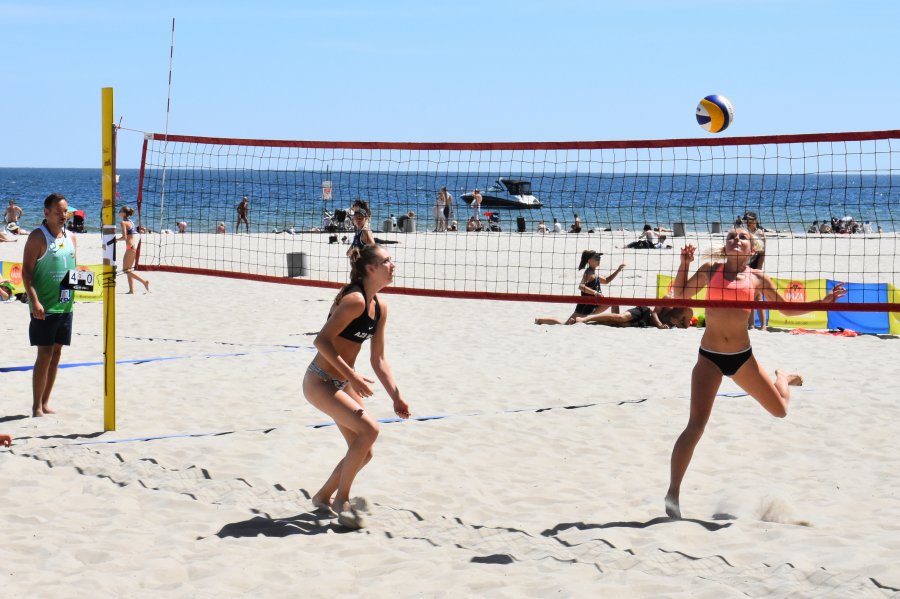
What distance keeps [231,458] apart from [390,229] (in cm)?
2244

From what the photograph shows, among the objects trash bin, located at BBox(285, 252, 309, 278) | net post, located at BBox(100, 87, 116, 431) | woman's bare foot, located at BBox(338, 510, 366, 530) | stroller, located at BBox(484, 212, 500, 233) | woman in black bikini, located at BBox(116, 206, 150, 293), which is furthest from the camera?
stroller, located at BBox(484, 212, 500, 233)

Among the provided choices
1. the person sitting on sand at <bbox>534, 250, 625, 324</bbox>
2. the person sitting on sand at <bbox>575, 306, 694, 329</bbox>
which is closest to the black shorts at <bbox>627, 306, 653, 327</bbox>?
the person sitting on sand at <bbox>575, 306, 694, 329</bbox>

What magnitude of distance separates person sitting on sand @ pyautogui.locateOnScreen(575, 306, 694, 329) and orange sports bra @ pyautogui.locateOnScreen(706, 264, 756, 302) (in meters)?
6.56

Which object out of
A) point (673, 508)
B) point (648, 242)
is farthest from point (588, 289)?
point (648, 242)

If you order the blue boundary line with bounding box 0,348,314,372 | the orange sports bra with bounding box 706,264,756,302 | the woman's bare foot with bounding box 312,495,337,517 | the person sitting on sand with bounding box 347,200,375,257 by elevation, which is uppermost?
the person sitting on sand with bounding box 347,200,375,257

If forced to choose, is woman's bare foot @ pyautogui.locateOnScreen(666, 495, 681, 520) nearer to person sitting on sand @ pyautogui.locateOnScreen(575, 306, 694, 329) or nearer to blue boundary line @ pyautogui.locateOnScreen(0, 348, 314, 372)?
blue boundary line @ pyautogui.locateOnScreen(0, 348, 314, 372)

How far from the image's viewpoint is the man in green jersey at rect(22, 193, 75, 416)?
259 inches

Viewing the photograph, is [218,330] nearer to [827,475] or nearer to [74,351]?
[74,351]

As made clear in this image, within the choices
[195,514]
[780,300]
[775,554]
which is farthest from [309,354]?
[775,554]

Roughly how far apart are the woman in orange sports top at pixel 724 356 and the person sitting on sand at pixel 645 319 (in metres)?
6.53

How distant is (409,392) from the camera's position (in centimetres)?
782

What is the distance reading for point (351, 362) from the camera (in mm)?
4758

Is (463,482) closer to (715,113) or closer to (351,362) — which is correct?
(351,362)

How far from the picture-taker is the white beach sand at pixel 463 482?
404 centimetres
